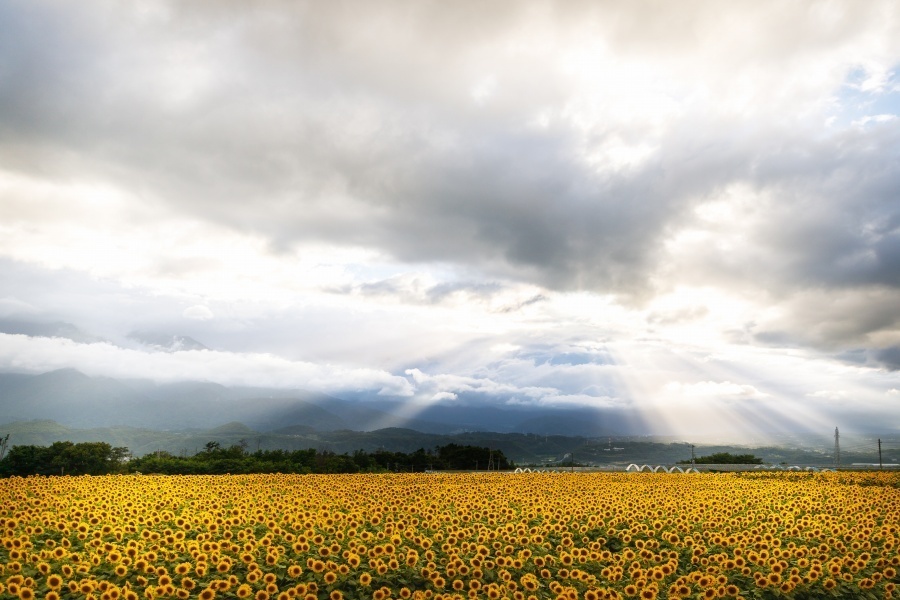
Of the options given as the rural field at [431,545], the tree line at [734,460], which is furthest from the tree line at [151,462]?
the tree line at [734,460]

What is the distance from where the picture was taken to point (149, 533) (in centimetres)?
1264

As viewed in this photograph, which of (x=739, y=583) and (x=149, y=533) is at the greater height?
(x=149, y=533)

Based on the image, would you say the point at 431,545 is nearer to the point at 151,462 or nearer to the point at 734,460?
the point at 151,462

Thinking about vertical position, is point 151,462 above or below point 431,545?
above

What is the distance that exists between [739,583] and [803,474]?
26.0 m

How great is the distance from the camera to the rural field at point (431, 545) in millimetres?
10781

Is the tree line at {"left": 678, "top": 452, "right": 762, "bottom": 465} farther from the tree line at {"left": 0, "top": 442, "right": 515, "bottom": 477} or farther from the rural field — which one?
the rural field

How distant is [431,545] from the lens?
13.0m

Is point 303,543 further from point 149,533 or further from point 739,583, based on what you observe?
point 739,583

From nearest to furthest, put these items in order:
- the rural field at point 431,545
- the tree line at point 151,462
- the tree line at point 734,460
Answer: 1. the rural field at point 431,545
2. the tree line at point 151,462
3. the tree line at point 734,460

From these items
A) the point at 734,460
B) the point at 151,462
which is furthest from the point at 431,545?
the point at 734,460

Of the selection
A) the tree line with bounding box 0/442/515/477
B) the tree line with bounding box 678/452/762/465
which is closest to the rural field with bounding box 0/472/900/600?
the tree line with bounding box 0/442/515/477

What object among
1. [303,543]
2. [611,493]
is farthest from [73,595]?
[611,493]

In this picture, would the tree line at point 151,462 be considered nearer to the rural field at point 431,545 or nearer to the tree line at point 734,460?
the rural field at point 431,545
